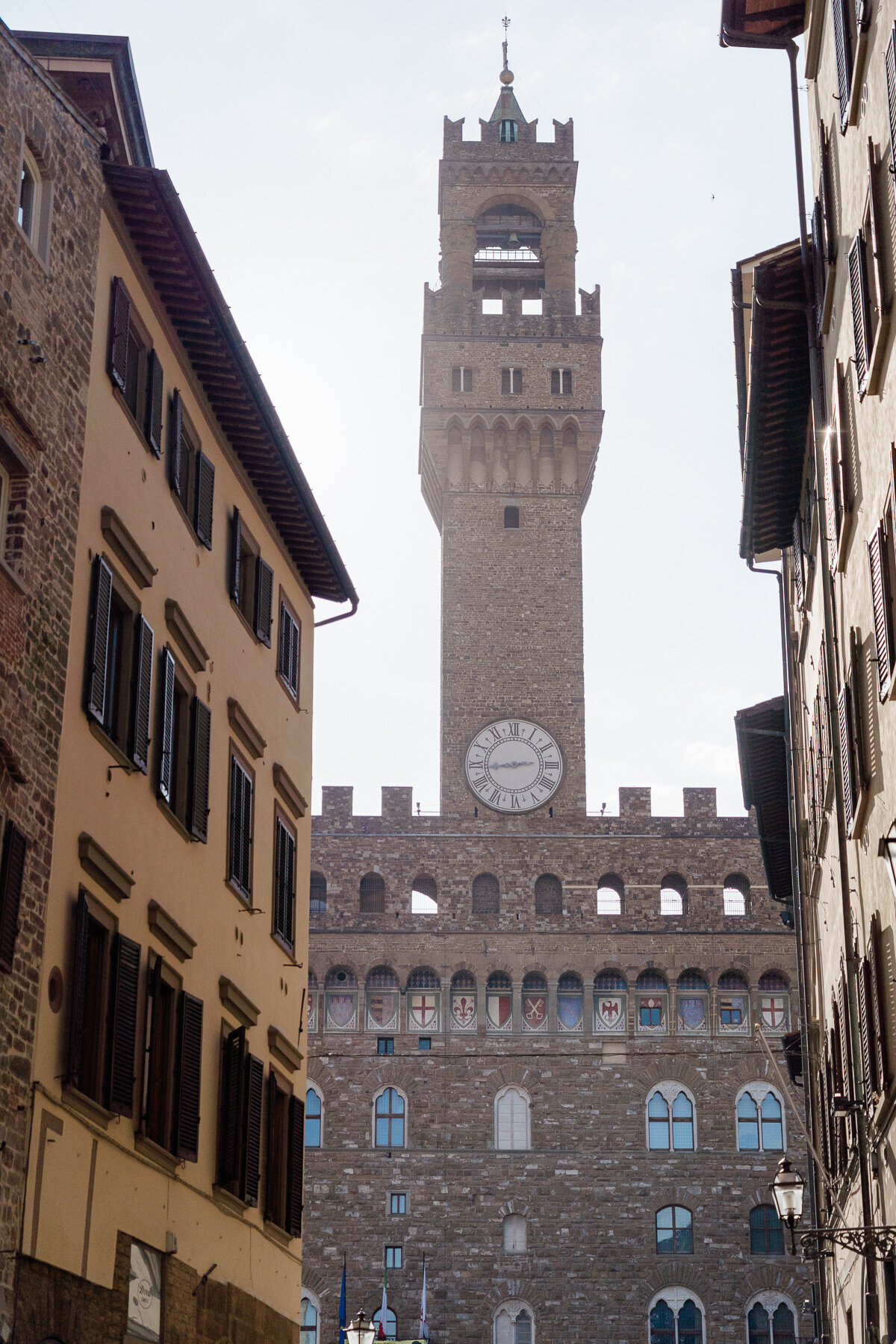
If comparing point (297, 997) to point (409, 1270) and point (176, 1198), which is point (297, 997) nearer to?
point (176, 1198)

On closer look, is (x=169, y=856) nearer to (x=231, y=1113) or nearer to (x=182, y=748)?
(x=182, y=748)

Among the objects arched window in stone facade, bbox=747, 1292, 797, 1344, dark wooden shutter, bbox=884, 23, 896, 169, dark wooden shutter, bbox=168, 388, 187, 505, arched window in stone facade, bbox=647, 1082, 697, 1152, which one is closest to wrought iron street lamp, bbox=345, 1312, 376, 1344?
dark wooden shutter, bbox=168, 388, 187, 505

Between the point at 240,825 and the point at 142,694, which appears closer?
the point at 142,694

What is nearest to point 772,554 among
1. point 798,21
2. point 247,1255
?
point 798,21

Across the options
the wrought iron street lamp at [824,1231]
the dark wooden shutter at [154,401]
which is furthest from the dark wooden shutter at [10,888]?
the wrought iron street lamp at [824,1231]

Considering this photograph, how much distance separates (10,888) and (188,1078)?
3.77 m

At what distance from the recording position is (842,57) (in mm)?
11945

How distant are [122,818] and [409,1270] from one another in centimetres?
2765

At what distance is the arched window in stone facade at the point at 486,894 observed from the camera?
135ft

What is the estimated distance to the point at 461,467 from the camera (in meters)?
45.7

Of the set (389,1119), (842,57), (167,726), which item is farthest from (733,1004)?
(842,57)

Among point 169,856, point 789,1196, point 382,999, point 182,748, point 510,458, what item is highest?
point 510,458

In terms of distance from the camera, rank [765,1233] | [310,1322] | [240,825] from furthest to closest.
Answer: [765,1233]
[310,1322]
[240,825]

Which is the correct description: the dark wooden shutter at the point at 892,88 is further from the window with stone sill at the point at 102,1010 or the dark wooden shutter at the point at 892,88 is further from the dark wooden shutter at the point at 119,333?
the window with stone sill at the point at 102,1010
